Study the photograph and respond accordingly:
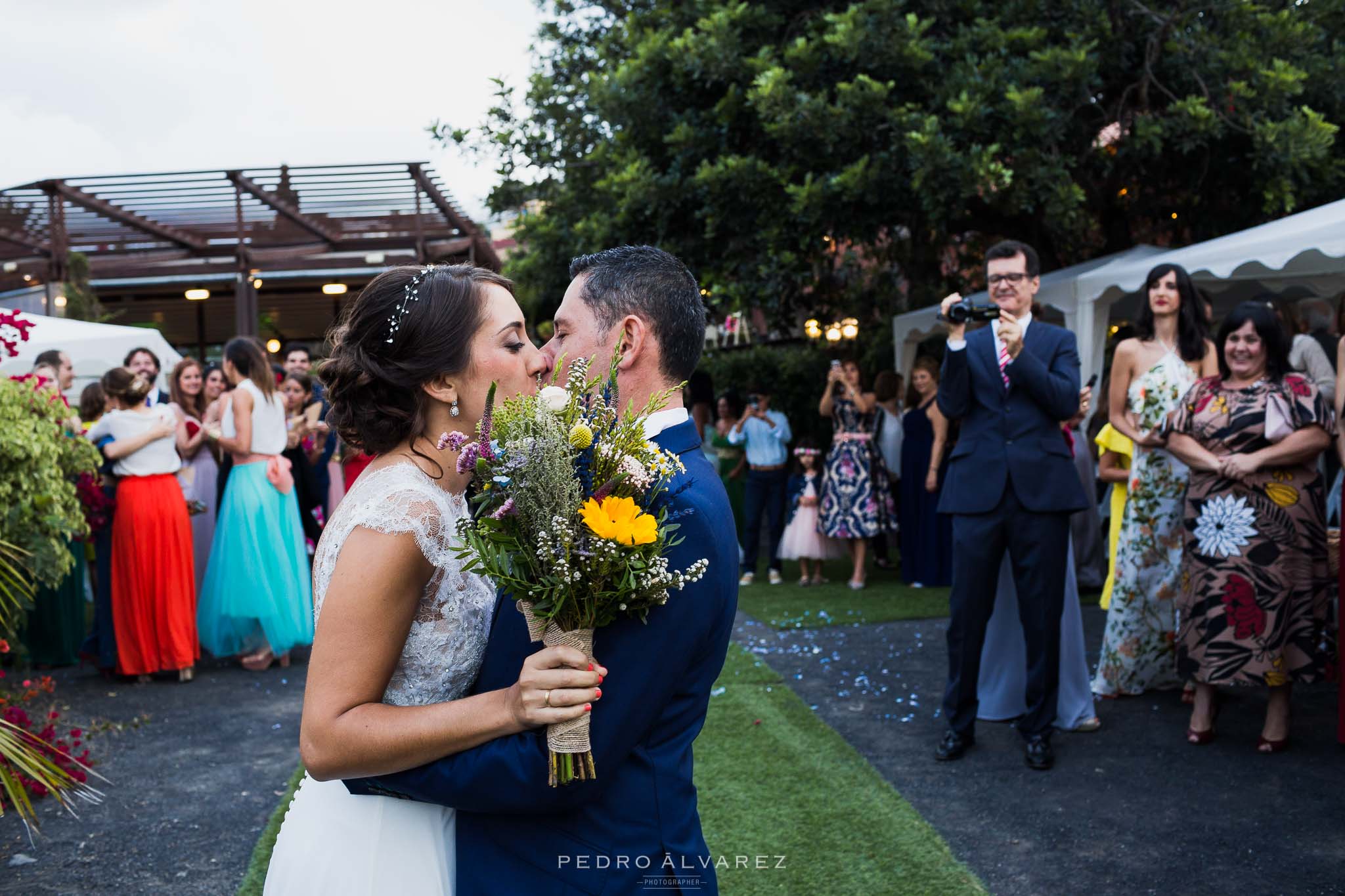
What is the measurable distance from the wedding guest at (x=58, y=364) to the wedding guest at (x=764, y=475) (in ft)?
19.9

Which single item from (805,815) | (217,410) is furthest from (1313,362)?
(217,410)

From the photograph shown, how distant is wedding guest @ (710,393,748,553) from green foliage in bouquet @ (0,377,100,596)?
6.70 meters

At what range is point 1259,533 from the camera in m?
5.28

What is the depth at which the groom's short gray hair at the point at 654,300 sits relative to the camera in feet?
7.09

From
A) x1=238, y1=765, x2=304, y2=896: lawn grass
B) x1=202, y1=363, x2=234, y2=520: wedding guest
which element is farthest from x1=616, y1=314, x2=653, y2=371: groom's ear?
x1=202, y1=363, x2=234, y2=520: wedding guest

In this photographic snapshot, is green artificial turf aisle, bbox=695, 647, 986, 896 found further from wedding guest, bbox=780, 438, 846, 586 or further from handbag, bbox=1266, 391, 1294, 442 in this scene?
wedding guest, bbox=780, 438, 846, 586

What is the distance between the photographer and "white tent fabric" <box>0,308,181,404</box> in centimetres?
782

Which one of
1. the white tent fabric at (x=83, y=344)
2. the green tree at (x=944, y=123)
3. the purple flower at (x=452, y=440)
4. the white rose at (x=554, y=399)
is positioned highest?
the green tree at (x=944, y=123)

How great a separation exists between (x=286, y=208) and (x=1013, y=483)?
45.5ft

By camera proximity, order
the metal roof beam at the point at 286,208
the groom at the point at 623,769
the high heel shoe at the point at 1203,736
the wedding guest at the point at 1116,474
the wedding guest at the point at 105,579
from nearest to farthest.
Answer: the groom at the point at 623,769, the high heel shoe at the point at 1203,736, the wedding guest at the point at 1116,474, the wedding guest at the point at 105,579, the metal roof beam at the point at 286,208

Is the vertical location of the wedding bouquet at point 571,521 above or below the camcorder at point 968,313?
below

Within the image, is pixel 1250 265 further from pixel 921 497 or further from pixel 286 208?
pixel 286 208

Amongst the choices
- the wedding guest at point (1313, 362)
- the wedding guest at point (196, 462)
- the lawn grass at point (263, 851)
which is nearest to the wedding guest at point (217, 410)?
the wedding guest at point (196, 462)

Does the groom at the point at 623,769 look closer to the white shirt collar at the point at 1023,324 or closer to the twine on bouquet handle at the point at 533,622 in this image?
the twine on bouquet handle at the point at 533,622
